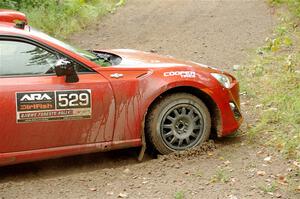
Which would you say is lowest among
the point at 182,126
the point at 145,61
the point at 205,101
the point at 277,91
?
the point at 182,126

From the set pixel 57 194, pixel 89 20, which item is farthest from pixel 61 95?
pixel 89 20

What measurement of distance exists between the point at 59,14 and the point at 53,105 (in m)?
8.53

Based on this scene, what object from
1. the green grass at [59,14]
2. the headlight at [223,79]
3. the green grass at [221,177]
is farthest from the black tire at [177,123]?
the green grass at [59,14]

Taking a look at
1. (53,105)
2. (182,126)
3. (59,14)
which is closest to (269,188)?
(182,126)

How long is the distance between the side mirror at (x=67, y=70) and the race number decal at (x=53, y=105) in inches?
4.9

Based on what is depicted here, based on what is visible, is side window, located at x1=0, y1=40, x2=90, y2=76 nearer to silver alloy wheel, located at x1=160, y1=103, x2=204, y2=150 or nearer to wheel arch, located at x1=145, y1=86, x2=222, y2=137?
wheel arch, located at x1=145, y1=86, x2=222, y2=137

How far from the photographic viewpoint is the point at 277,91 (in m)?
7.90

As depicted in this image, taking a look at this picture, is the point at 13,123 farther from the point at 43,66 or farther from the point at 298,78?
the point at 298,78

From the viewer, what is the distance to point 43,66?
535cm

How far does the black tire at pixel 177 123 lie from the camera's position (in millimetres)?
5824

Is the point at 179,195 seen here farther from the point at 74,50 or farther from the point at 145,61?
the point at 74,50

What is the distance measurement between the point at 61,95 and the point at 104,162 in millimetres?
1166

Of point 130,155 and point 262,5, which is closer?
point 130,155

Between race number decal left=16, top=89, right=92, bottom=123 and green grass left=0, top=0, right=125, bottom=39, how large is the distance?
24.1ft
